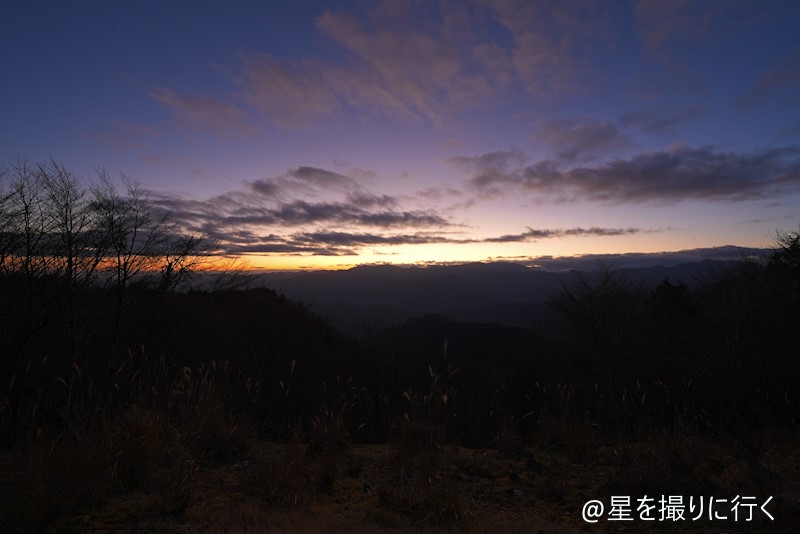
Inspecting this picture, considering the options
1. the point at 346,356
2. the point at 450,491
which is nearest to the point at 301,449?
the point at 450,491

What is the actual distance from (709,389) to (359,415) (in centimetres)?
1633

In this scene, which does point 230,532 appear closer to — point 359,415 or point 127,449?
point 127,449

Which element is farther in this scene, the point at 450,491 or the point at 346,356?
the point at 346,356

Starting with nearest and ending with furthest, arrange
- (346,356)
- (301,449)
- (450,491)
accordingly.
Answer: (450,491) < (301,449) < (346,356)

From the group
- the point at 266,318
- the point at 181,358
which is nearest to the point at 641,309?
the point at 266,318

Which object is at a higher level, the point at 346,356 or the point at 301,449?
the point at 301,449

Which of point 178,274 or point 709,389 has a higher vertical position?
point 178,274

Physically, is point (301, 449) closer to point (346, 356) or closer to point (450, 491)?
point (450, 491)

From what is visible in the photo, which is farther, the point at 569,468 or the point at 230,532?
the point at 569,468

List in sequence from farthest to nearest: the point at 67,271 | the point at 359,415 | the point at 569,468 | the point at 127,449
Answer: the point at 359,415 < the point at 67,271 < the point at 569,468 < the point at 127,449

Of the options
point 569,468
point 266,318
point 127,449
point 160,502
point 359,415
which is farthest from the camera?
point 266,318

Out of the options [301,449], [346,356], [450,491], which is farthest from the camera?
[346,356]

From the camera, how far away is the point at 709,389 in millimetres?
8789

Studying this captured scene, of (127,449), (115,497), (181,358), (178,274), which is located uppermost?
(178,274)
